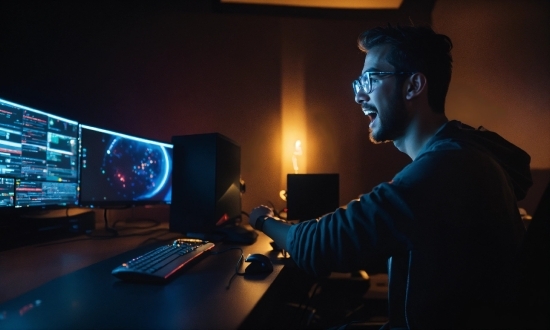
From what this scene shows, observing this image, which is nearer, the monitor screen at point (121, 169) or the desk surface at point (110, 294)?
the desk surface at point (110, 294)

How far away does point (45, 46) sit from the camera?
1923mm

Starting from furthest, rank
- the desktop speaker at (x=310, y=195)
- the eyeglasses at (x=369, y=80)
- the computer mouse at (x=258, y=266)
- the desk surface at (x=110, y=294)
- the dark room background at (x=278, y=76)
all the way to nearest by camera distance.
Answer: the dark room background at (x=278, y=76) < the desktop speaker at (x=310, y=195) < the eyeglasses at (x=369, y=80) < the computer mouse at (x=258, y=266) < the desk surface at (x=110, y=294)

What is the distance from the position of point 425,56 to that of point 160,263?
0.94 metres

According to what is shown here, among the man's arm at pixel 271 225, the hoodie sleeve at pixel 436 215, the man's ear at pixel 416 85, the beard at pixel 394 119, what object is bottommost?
the man's arm at pixel 271 225

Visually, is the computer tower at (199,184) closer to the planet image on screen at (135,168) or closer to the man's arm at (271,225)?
the planet image on screen at (135,168)

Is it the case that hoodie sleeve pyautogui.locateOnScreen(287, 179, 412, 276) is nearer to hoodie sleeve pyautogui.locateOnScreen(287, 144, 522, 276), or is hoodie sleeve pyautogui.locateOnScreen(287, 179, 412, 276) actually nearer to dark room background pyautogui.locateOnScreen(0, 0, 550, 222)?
hoodie sleeve pyautogui.locateOnScreen(287, 144, 522, 276)

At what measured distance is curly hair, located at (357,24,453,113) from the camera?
39.1 inches

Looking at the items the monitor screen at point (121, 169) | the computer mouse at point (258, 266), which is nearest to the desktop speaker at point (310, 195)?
the monitor screen at point (121, 169)

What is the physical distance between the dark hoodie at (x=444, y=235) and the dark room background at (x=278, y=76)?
1.30 m

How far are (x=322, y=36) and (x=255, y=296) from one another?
174 cm

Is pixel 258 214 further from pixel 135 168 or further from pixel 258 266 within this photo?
pixel 135 168

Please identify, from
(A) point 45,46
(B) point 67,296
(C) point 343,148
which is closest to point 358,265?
(B) point 67,296

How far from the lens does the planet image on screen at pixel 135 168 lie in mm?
1477

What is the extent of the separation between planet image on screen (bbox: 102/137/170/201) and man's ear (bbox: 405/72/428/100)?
46.4 inches
